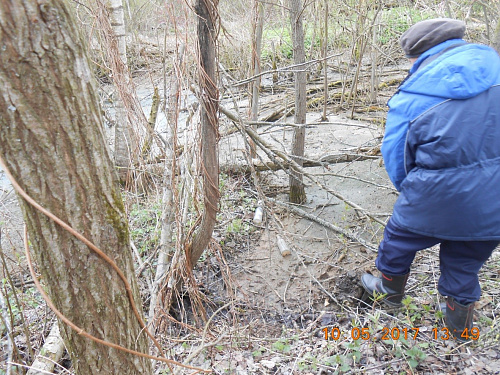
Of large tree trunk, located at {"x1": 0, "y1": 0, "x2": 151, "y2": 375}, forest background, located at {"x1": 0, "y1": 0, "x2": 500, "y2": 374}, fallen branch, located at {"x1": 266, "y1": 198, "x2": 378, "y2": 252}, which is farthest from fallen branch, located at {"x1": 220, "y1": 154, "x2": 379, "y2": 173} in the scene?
large tree trunk, located at {"x1": 0, "y1": 0, "x2": 151, "y2": 375}

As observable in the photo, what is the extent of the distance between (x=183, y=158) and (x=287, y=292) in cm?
168

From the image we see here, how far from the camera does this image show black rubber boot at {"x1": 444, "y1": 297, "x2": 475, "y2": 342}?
2.42m

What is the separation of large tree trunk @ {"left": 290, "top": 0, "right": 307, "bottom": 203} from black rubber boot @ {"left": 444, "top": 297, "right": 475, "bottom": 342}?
1793mm

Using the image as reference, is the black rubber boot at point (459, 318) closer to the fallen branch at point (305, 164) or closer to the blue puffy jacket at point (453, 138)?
the blue puffy jacket at point (453, 138)

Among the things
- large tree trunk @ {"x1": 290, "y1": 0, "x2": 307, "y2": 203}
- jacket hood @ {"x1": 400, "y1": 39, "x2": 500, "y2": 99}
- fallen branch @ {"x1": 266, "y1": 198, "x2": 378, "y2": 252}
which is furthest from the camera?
large tree trunk @ {"x1": 290, "y1": 0, "x2": 307, "y2": 203}

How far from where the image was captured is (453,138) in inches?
80.9

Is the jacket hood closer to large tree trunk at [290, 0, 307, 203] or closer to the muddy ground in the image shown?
the muddy ground

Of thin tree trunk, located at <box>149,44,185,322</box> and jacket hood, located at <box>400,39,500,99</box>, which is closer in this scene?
jacket hood, located at <box>400,39,500,99</box>

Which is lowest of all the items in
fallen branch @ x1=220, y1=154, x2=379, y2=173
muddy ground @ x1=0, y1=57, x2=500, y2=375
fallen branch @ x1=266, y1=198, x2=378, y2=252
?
muddy ground @ x1=0, y1=57, x2=500, y2=375

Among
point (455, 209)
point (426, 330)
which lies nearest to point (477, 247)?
point (455, 209)

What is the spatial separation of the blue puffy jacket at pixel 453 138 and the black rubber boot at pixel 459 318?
0.56 m

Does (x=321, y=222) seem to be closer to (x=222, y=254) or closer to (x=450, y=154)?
(x=222, y=254)

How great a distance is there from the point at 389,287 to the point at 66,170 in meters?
2.39
